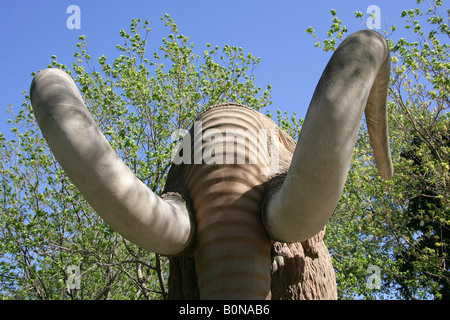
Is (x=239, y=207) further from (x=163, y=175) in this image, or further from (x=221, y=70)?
(x=221, y=70)

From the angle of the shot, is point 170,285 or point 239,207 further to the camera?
point 170,285

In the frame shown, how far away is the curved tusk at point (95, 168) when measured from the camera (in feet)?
7.06

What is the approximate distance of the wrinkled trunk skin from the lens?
245cm

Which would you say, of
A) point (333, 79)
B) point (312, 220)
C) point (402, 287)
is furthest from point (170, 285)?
point (402, 287)

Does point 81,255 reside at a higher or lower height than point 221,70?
lower

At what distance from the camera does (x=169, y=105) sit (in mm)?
13070

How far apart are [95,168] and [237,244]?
81cm

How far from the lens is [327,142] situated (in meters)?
2.17

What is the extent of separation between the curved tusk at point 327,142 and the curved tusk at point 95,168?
2.09 ft

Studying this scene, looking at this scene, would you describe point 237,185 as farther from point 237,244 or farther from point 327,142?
point 327,142

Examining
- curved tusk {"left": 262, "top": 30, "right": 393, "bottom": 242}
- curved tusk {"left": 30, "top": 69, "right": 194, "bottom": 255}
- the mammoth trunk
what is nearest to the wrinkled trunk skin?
the mammoth trunk

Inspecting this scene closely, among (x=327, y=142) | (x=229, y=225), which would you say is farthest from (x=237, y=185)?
(x=327, y=142)

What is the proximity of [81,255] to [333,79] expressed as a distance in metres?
11.3
